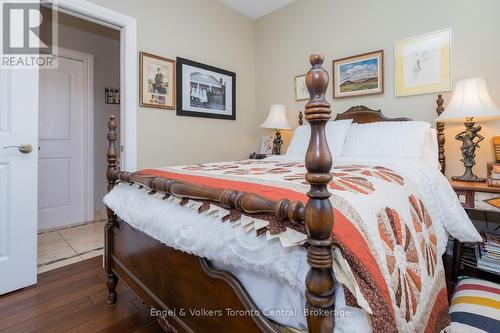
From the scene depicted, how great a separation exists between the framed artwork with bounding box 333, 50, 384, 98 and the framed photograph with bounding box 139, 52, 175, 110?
1761 mm

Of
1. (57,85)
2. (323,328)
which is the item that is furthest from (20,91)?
(323,328)

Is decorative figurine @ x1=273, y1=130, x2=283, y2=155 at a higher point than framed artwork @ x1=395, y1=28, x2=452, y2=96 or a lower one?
lower

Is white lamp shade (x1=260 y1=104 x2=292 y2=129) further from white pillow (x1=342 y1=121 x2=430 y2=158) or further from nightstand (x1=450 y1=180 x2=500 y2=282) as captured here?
nightstand (x1=450 y1=180 x2=500 y2=282)

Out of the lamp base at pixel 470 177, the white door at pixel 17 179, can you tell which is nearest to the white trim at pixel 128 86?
the white door at pixel 17 179

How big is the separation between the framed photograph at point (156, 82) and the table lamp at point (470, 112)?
2.43 metres

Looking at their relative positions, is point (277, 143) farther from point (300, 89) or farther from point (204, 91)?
point (204, 91)

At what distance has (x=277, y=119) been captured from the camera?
3.16 m

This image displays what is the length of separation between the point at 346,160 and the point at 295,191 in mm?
1269

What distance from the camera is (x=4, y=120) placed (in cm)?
178

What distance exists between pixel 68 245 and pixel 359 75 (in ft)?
11.2

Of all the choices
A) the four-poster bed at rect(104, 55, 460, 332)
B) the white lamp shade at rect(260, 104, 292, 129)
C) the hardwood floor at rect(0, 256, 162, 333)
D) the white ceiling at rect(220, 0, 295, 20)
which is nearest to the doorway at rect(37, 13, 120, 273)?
the hardwood floor at rect(0, 256, 162, 333)

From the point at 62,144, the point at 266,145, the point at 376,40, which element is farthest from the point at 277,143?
the point at 62,144

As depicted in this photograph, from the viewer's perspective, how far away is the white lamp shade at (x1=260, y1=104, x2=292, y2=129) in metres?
3.14

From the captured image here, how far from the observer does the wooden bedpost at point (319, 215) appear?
1.92 feet
